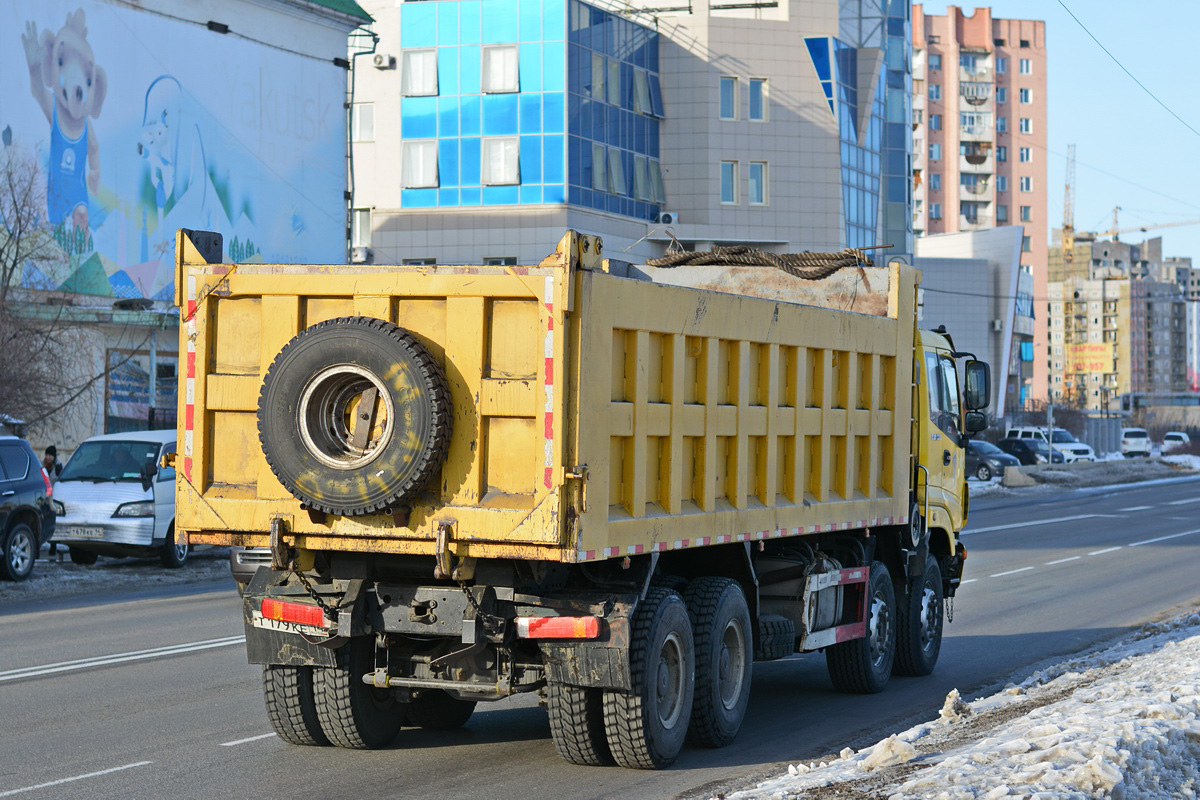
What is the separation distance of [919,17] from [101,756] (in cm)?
15716

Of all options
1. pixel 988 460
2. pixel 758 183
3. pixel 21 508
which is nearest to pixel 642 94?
pixel 758 183

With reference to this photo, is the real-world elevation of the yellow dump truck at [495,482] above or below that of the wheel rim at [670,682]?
above

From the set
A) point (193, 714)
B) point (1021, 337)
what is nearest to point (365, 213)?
point (193, 714)

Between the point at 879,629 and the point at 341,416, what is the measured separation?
17.5ft

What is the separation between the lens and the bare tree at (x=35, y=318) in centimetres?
3050

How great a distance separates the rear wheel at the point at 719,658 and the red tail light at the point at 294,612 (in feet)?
6.84

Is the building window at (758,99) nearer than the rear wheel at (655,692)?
No

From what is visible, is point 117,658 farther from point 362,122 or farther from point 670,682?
point 362,122

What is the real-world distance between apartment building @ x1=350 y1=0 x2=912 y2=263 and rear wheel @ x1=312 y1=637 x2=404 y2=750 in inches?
1695

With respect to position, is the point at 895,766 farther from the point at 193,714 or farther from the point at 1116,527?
the point at 1116,527

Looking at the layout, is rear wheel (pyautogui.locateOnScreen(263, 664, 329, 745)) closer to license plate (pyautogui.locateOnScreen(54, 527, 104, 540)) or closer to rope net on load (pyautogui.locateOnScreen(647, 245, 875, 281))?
rope net on load (pyautogui.locateOnScreen(647, 245, 875, 281))

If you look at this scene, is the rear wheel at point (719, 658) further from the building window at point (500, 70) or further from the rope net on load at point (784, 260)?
the building window at point (500, 70)

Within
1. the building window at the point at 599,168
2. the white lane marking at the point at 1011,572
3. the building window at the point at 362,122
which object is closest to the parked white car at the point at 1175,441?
the building window at the point at 599,168

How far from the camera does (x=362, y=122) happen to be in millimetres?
61406
